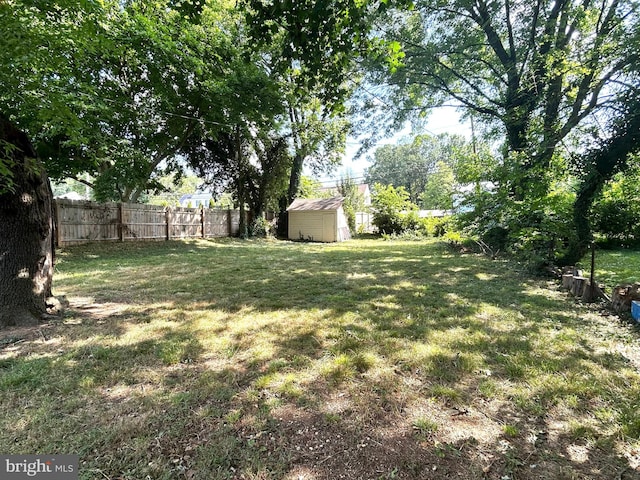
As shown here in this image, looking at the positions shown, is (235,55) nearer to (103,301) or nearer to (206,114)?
(206,114)

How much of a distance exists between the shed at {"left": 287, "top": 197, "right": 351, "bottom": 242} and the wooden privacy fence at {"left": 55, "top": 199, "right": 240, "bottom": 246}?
165 inches

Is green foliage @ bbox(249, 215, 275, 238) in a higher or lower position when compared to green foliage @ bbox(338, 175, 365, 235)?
lower

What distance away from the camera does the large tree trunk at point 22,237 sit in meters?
2.99

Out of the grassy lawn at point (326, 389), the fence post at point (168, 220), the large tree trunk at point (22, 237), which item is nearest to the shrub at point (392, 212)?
the fence post at point (168, 220)

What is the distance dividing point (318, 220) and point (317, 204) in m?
0.97

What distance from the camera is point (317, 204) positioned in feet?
54.0

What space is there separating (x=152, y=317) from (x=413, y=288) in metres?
3.70

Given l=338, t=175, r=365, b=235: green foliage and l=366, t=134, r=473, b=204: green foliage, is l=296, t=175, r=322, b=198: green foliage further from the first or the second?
l=366, t=134, r=473, b=204: green foliage

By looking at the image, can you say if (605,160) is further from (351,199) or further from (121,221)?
(351,199)

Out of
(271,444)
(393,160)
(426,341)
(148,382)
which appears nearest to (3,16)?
(148,382)

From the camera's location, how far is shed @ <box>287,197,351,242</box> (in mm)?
15789

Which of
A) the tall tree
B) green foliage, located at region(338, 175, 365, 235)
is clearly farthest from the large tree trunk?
green foliage, located at region(338, 175, 365, 235)

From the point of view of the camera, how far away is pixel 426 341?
2809 millimetres

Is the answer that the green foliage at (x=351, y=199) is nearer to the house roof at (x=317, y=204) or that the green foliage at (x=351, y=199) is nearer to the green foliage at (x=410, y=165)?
the house roof at (x=317, y=204)
